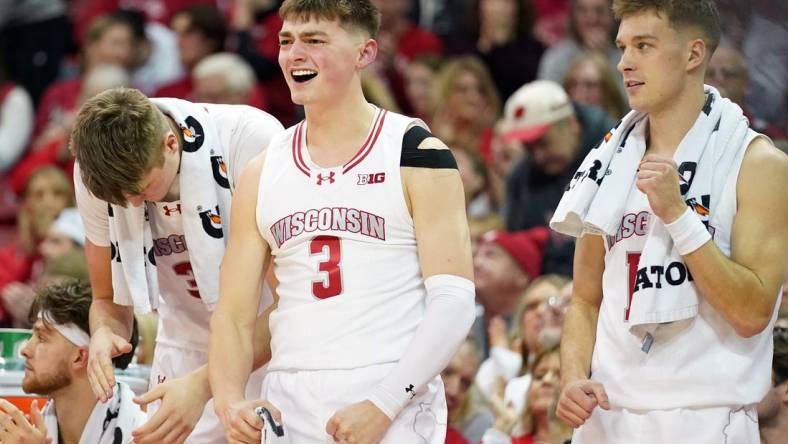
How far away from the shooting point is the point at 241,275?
4.04 metres

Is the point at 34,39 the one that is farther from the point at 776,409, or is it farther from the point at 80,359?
the point at 776,409

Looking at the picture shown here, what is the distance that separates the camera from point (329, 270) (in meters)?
3.89

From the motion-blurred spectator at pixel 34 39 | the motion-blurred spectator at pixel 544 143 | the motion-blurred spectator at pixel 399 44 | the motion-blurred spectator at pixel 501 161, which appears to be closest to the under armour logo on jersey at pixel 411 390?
the motion-blurred spectator at pixel 544 143

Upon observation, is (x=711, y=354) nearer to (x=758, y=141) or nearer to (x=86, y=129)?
(x=758, y=141)

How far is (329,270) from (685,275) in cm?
98

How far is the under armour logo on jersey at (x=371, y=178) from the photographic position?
3891 millimetres

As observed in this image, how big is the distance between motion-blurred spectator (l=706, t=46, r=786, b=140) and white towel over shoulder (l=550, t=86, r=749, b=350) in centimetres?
96

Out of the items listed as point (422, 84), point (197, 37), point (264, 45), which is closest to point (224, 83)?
point (197, 37)

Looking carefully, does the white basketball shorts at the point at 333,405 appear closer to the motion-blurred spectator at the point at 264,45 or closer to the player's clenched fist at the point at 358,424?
the player's clenched fist at the point at 358,424

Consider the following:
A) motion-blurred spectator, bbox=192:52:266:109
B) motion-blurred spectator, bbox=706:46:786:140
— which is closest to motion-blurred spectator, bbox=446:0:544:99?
motion-blurred spectator, bbox=192:52:266:109

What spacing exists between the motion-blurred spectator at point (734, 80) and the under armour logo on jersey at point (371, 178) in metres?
1.52

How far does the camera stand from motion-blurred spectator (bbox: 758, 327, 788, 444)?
14.7ft

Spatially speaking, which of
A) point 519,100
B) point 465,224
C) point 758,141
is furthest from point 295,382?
point 519,100

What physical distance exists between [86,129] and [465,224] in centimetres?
122
